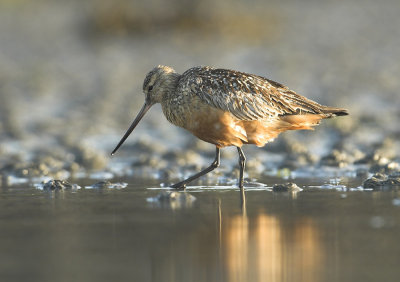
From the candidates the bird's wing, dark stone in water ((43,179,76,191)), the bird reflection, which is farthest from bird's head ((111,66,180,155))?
the bird reflection

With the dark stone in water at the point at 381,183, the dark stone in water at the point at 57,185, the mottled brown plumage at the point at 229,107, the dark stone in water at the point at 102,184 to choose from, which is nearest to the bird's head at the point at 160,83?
the mottled brown plumage at the point at 229,107

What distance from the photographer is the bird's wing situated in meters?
8.68

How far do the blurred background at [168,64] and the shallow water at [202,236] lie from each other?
266 centimetres

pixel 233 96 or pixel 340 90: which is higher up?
pixel 340 90

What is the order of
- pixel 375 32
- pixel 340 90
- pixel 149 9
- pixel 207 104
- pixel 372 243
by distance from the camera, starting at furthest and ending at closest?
pixel 375 32 < pixel 149 9 < pixel 340 90 < pixel 207 104 < pixel 372 243

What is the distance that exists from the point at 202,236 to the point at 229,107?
3.12 metres

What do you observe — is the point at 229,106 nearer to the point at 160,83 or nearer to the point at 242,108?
the point at 242,108

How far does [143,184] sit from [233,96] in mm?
1465

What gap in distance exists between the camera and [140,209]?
712 centimetres

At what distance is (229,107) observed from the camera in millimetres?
8680

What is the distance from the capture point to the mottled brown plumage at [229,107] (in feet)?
28.1

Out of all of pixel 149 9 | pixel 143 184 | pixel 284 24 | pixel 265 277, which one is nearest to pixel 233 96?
pixel 143 184

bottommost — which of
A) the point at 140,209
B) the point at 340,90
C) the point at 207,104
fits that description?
the point at 140,209

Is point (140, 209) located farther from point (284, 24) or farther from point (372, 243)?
point (284, 24)
